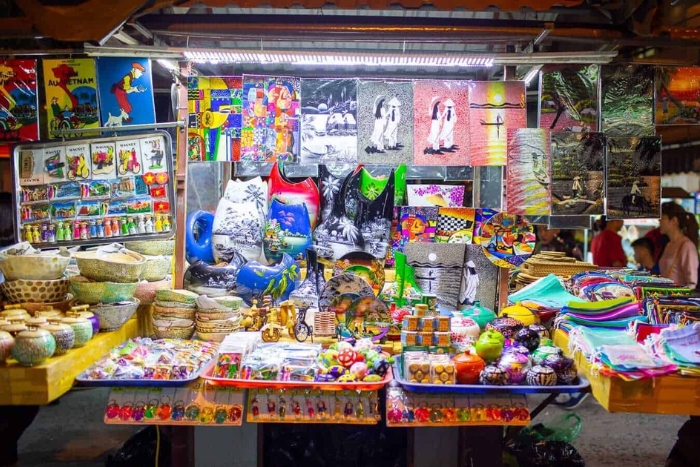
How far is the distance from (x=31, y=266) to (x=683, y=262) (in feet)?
19.3

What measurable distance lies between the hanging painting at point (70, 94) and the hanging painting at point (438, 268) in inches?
93.0

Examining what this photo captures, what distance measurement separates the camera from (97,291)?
3457 millimetres

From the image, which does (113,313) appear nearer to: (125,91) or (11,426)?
(11,426)

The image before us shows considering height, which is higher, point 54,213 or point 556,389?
point 54,213

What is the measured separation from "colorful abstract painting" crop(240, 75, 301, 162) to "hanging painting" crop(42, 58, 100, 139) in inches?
39.7

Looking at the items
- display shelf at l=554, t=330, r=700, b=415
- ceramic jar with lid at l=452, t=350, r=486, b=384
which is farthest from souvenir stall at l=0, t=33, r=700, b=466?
display shelf at l=554, t=330, r=700, b=415

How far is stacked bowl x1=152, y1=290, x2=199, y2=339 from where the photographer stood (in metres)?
3.61

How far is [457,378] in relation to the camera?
3.03 meters

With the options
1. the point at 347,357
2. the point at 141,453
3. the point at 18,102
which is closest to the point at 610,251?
the point at 347,357

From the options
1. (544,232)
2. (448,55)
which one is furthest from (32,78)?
(544,232)

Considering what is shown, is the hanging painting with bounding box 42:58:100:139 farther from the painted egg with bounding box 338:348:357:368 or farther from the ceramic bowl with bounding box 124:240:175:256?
the painted egg with bounding box 338:348:357:368

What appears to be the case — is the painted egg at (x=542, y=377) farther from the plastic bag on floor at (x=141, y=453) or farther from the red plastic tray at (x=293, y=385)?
the plastic bag on floor at (x=141, y=453)

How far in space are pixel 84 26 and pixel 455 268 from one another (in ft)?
9.28

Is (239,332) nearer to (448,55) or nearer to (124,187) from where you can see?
(124,187)
